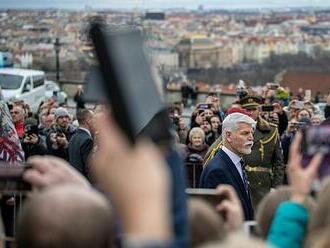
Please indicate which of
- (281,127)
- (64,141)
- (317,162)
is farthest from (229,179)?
(281,127)

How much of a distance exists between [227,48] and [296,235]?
109 metres

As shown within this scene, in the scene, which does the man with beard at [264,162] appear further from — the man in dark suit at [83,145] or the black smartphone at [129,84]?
the black smartphone at [129,84]

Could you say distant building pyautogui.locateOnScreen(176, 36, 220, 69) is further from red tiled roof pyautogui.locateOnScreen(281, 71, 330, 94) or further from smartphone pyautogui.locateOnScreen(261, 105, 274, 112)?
smartphone pyautogui.locateOnScreen(261, 105, 274, 112)

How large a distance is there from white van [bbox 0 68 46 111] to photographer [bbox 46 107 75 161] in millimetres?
14665

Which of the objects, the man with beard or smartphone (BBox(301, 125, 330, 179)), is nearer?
smartphone (BBox(301, 125, 330, 179))

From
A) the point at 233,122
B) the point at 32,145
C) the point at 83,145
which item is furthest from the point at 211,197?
the point at 32,145

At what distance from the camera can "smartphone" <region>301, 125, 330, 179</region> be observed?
2.62 m

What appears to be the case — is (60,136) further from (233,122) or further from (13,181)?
(13,181)

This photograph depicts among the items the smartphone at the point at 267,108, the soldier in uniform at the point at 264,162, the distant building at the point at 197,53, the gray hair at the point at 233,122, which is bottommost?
the distant building at the point at 197,53

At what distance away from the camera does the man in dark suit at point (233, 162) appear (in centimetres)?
534

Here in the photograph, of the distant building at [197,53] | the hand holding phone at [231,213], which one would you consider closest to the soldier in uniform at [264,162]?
the hand holding phone at [231,213]

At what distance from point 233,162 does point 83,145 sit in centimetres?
207

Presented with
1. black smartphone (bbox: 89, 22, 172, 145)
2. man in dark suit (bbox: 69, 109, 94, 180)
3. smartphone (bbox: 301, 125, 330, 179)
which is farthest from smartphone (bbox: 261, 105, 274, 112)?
black smartphone (bbox: 89, 22, 172, 145)

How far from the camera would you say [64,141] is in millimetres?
8836
